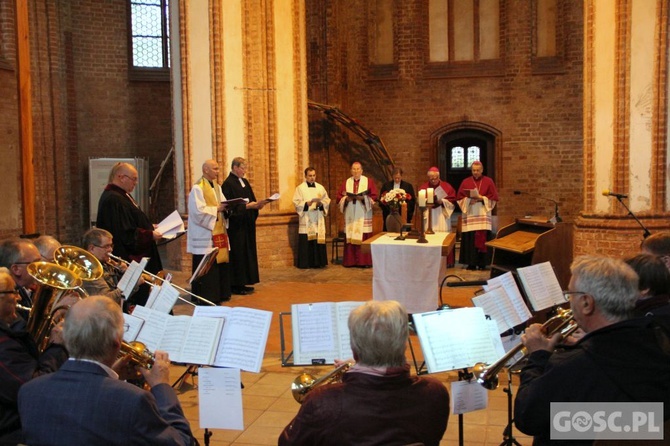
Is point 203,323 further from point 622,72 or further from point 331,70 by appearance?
point 331,70

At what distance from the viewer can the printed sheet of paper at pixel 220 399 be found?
3994mm

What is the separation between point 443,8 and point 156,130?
23.7ft

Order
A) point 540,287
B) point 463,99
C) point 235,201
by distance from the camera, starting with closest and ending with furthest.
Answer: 1. point 540,287
2. point 235,201
3. point 463,99

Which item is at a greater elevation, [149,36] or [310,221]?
[149,36]

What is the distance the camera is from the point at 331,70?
17.5 metres

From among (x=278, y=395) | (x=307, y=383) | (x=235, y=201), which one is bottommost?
(x=278, y=395)

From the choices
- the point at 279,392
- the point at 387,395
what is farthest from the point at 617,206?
the point at 387,395

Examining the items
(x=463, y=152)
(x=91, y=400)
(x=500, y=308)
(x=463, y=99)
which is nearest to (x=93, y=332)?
(x=91, y=400)

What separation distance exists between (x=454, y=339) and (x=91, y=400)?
6.28ft

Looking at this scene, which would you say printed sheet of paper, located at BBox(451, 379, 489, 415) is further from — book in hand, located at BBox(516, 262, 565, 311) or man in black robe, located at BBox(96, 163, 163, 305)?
man in black robe, located at BBox(96, 163, 163, 305)

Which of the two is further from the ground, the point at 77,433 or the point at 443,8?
the point at 443,8

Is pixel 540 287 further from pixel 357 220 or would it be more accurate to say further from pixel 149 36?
pixel 149 36

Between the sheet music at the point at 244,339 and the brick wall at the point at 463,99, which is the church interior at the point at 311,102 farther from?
the sheet music at the point at 244,339

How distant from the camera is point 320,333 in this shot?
411 centimetres
